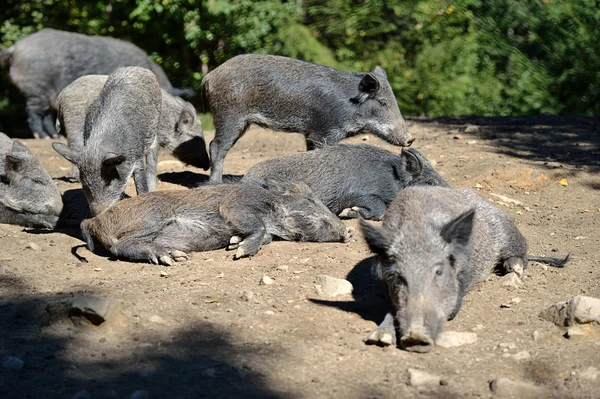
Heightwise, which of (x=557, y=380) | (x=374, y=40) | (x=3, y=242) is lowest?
(x=374, y=40)

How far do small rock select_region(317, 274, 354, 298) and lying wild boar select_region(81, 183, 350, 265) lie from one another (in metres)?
0.84

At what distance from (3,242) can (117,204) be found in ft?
3.29

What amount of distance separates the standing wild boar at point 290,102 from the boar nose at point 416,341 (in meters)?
3.87

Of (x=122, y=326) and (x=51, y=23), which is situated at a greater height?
(x=122, y=326)

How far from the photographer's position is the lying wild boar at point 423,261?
4328mm

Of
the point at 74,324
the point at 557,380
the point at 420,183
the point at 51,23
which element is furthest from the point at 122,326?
the point at 51,23

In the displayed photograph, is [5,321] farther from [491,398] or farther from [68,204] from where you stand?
[68,204]

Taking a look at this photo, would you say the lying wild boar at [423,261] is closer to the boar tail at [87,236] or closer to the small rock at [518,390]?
the small rock at [518,390]

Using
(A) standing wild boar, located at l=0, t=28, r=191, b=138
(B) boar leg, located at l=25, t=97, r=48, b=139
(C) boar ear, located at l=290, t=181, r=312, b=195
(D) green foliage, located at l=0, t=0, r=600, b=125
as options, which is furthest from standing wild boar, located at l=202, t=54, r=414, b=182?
(D) green foliage, located at l=0, t=0, r=600, b=125

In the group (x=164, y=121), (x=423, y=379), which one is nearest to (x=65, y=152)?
(x=164, y=121)

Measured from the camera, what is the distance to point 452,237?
4617 mm

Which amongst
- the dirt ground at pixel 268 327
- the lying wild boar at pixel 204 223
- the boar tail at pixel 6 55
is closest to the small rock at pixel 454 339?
the dirt ground at pixel 268 327

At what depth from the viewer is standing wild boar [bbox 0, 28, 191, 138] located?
1243 cm

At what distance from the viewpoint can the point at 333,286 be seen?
524 centimetres
